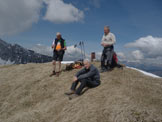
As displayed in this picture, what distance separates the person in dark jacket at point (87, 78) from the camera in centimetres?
851

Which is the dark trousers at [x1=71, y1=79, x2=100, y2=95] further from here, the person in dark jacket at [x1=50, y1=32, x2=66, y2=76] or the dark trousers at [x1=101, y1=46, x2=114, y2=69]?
the person in dark jacket at [x1=50, y1=32, x2=66, y2=76]

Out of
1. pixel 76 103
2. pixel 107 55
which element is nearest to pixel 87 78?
pixel 76 103

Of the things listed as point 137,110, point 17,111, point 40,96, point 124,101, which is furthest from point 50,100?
point 137,110

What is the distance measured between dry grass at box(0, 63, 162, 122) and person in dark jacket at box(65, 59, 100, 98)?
1.36 ft

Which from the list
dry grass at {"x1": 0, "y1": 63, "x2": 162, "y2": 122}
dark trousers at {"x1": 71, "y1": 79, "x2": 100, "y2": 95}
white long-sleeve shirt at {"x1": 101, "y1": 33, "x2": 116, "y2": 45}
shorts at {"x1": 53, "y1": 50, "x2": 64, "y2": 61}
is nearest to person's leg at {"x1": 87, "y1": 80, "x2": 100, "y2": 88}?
dark trousers at {"x1": 71, "y1": 79, "x2": 100, "y2": 95}

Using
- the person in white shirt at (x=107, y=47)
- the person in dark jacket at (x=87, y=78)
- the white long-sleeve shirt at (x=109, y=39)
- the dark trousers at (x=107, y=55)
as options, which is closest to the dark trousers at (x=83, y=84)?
the person in dark jacket at (x=87, y=78)

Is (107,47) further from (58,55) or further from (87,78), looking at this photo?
(58,55)

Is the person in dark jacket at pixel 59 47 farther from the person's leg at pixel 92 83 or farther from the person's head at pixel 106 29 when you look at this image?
the person's leg at pixel 92 83

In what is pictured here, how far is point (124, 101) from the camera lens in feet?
22.7

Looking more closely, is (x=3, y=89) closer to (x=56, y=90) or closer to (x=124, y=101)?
(x=56, y=90)

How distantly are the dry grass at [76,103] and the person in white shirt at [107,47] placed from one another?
3.28 ft

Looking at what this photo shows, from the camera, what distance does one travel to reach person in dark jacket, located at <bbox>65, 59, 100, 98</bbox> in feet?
27.9

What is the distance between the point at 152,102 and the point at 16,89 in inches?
383

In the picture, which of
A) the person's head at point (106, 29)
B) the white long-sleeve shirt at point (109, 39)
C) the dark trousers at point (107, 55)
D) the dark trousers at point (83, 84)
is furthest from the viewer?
the dark trousers at point (107, 55)
